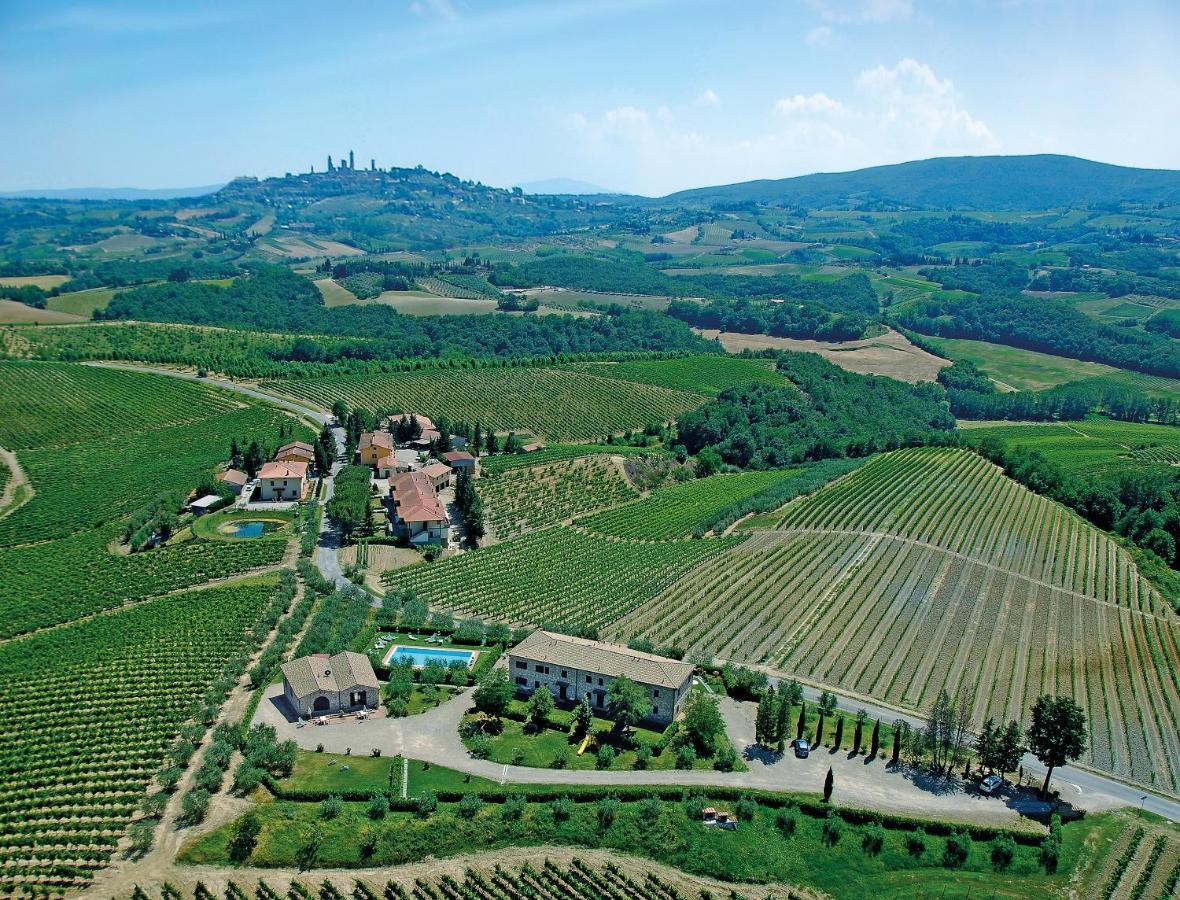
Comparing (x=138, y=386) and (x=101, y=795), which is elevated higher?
(x=138, y=386)

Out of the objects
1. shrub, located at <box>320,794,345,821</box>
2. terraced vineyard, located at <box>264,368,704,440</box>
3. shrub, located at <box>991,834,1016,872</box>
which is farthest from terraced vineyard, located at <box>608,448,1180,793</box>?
terraced vineyard, located at <box>264,368,704,440</box>

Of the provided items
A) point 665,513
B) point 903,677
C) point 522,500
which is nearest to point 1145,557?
point 903,677

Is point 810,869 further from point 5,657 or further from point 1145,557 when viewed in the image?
point 1145,557

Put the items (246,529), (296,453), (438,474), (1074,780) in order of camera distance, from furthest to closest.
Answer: (296,453) → (438,474) → (246,529) → (1074,780)

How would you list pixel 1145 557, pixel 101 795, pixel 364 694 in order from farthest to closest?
pixel 1145 557
pixel 364 694
pixel 101 795

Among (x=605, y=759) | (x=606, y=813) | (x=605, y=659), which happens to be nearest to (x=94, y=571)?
(x=605, y=659)

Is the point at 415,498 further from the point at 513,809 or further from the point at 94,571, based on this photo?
the point at 513,809
